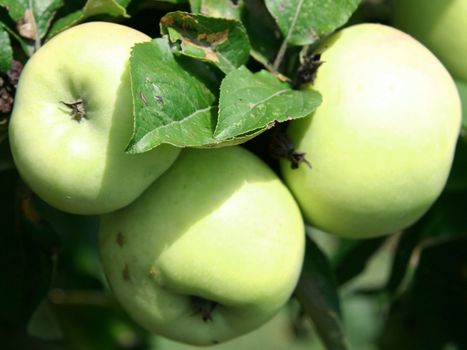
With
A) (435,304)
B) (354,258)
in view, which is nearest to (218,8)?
(354,258)

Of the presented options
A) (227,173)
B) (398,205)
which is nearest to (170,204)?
(227,173)

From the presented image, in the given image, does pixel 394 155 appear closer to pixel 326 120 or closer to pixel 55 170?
pixel 326 120

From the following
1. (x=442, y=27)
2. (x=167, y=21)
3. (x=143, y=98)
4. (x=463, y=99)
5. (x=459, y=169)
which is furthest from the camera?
(x=459, y=169)

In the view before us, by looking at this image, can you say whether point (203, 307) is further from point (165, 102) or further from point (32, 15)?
point (32, 15)

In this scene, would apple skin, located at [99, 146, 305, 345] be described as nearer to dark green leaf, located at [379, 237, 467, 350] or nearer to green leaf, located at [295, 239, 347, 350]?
green leaf, located at [295, 239, 347, 350]

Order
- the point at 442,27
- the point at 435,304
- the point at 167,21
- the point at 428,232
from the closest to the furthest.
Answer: the point at 167,21 → the point at 442,27 → the point at 428,232 → the point at 435,304

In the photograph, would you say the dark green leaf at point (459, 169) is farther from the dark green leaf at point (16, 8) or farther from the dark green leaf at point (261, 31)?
the dark green leaf at point (16, 8)

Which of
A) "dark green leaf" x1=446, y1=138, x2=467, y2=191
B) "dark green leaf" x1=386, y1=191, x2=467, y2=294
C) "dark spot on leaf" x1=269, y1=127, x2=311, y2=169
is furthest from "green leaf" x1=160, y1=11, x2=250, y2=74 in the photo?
"dark green leaf" x1=386, y1=191, x2=467, y2=294
